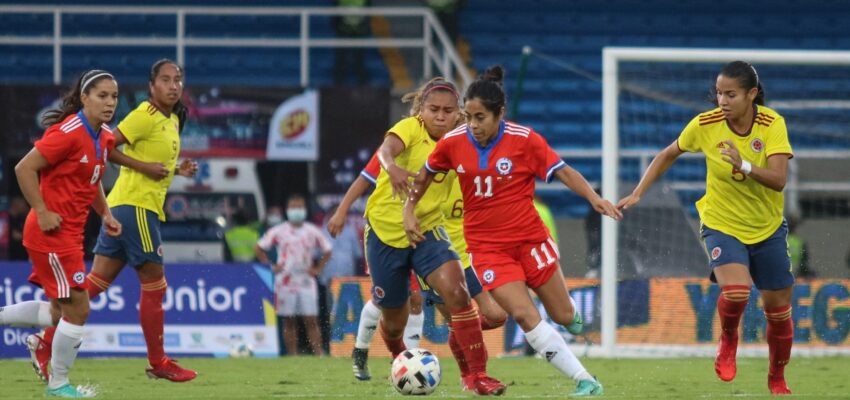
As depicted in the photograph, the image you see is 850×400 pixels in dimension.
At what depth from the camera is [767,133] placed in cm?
921

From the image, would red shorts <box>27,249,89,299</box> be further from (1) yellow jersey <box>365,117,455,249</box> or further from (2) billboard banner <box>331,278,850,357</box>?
(2) billboard banner <box>331,278,850,357</box>

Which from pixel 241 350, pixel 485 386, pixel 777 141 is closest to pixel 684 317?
pixel 241 350

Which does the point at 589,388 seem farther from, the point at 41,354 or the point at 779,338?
the point at 41,354

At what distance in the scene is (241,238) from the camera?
675 inches

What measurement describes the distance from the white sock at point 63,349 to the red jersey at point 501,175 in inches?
102

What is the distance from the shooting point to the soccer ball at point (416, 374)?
28.1 ft

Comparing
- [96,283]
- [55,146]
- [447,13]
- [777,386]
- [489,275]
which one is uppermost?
[447,13]

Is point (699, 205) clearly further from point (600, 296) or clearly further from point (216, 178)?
point (216, 178)

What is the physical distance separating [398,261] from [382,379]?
1759 millimetres

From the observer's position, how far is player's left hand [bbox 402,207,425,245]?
867 centimetres

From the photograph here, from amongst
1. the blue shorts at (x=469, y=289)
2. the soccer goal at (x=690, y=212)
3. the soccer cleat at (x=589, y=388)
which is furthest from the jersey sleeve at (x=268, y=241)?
the soccer cleat at (x=589, y=388)

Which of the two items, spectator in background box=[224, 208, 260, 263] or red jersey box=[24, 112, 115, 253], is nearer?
red jersey box=[24, 112, 115, 253]

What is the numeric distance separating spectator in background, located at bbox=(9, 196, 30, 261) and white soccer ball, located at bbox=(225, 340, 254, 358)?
3.33 m

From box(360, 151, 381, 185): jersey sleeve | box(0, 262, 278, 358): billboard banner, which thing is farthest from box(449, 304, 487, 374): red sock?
box(0, 262, 278, 358): billboard banner
